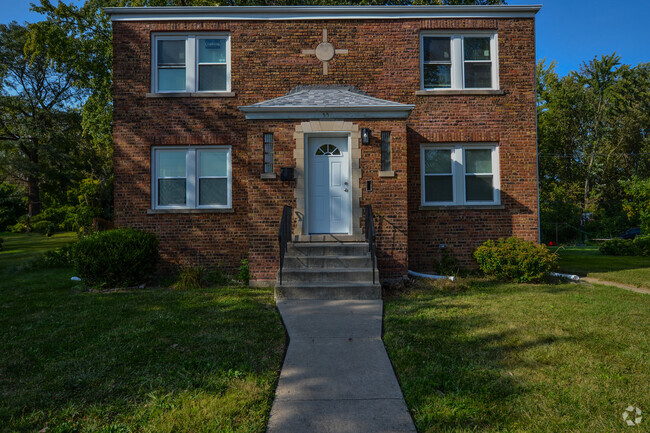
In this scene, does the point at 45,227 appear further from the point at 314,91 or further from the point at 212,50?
the point at 314,91

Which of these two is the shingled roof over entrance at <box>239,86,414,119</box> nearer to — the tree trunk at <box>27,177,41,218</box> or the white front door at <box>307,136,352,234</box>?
the white front door at <box>307,136,352,234</box>

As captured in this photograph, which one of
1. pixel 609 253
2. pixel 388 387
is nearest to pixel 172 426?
pixel 388 387

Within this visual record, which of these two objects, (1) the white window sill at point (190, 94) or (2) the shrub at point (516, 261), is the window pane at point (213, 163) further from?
(2) the shrub at point (516, 261)

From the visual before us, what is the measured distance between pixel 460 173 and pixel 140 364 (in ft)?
27.7

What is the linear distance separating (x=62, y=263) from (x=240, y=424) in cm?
1278

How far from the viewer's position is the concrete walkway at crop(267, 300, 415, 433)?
2.84 metres

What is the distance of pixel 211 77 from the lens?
9844 mm

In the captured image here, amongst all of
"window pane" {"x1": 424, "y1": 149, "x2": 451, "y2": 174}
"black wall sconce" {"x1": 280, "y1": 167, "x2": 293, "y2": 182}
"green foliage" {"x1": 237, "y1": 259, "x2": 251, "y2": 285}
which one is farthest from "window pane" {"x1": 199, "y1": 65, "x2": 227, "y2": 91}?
"window pane" {"x1": 424, "y1": 149, "x2": 451, "y2": 174}

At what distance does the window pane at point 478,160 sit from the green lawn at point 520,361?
4.12m

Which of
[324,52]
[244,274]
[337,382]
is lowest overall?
[337,382]

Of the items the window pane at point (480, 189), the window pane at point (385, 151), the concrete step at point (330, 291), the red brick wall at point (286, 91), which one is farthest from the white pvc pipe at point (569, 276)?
the concrete step at point (330, 291)

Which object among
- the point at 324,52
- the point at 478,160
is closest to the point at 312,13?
the point at 324,52

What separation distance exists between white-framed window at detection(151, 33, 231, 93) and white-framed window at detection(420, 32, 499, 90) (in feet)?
17.4

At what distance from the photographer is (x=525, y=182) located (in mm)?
9555
